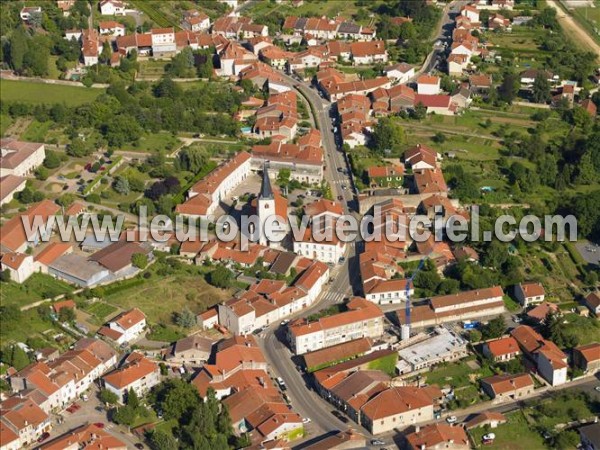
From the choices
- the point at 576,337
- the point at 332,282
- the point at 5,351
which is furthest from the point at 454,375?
the point at 5,351

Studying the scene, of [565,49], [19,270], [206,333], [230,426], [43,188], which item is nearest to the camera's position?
[230,426]

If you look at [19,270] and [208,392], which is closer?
[208,392]

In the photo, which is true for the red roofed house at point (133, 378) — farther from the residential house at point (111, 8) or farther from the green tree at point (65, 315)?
the residential house at point (111, 8)

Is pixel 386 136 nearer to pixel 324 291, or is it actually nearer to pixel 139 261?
pixel 324 291

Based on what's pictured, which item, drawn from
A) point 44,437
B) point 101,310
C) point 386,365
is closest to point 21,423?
point 44,437

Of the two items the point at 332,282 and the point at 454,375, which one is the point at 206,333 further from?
the point at 454,375

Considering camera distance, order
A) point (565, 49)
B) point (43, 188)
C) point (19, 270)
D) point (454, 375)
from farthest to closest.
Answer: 1. point (565, 49)
2. point (43, 188)
3. point (19, 270)
4. point (454, 375)

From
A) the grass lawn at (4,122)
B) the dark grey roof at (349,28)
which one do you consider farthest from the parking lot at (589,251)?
the grass lawn at (4,122)
